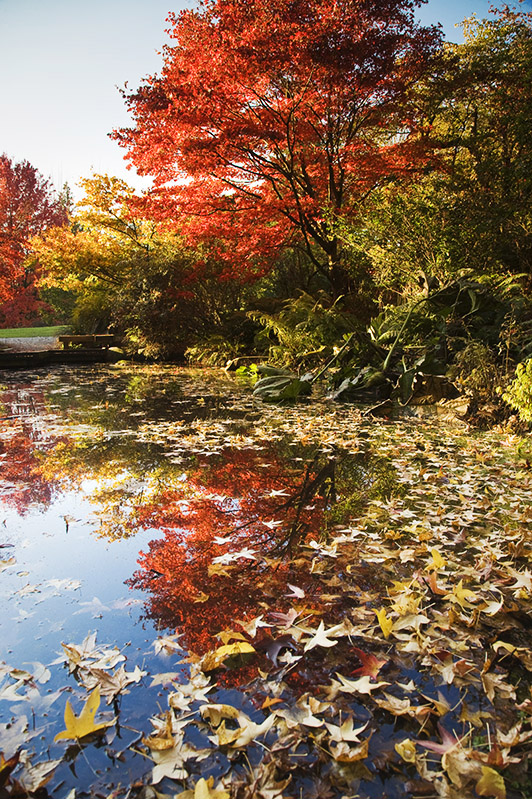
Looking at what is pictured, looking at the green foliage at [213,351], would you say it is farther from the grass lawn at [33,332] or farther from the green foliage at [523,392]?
the grass lawn at [33,332]

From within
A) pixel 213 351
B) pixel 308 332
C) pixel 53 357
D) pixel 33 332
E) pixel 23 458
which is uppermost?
pixel 308 332

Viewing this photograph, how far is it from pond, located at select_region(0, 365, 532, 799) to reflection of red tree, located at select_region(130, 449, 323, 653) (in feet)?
0.04

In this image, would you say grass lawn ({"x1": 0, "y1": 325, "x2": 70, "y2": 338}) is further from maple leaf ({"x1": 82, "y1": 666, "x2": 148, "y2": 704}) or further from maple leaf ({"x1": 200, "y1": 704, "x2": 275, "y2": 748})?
maple leaf ({"x1": 200, "y1": 704, "x2": 275, "y2": 748})

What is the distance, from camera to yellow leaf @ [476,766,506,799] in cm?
102

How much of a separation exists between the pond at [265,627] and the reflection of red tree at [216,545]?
0.04ft

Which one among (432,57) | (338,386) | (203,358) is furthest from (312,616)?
(203,358)

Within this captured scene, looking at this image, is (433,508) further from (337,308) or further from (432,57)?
(432,57)

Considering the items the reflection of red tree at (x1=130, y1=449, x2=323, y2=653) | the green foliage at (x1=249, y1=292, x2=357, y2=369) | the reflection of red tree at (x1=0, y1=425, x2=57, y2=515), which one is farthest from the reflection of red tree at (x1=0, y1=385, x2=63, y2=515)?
the green foliage at (x1=249, y1=292, x2=357, y2=369)

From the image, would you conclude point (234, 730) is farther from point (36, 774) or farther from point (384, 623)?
point (384, 623)

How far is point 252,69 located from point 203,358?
6170mm

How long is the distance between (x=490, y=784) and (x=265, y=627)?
77 centimetres

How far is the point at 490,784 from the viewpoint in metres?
1.03

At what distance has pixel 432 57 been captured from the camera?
7.81 metres

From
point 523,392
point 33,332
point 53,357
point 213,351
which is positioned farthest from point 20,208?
point 523,392
